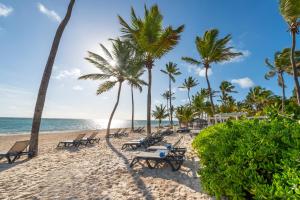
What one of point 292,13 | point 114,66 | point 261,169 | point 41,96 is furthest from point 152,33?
point 261,169

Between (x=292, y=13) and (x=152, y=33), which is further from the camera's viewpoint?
(x=152, y=33)

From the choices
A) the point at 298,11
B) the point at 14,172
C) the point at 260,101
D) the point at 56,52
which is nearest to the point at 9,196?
the point at 14,172

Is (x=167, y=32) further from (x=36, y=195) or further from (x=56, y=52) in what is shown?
Result: (x=36, y=195)

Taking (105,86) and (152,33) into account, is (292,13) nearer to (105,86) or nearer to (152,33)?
(152,33)

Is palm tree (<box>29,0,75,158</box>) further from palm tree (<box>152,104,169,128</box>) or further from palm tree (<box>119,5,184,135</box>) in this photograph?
palm tree (<box>152,104,169,128</box>)

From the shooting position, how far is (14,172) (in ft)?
18.2

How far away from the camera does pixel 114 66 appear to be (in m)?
18.0

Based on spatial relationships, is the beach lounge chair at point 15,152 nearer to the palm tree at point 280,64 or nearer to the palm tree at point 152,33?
the palm tree at point 152,33

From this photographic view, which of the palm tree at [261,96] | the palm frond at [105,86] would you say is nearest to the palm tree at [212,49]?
the palm frond at [105,86]

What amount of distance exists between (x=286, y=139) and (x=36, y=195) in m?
4.63

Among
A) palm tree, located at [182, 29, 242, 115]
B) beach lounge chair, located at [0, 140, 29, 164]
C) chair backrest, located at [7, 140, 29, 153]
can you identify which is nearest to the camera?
beach lounge chair, located at [0, 140, 29, 164]

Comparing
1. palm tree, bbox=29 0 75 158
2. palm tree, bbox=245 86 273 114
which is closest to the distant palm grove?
palm tree, bbox=29 0 75 158

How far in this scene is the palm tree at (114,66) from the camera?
1739 centimetres

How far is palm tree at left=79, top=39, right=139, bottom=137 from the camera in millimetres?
17391
